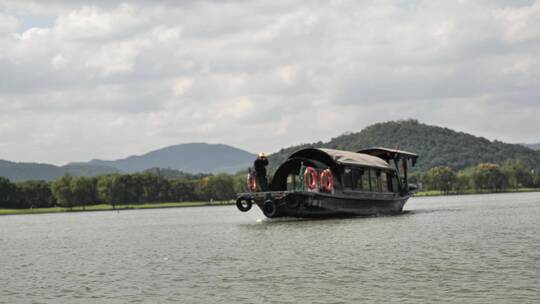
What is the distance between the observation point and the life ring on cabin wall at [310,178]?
56.5 meters

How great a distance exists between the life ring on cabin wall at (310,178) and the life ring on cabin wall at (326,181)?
587 millimetres

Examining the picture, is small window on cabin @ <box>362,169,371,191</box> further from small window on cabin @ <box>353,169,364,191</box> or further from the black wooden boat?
small window on cabin @ <box>353,169,364,191</box>

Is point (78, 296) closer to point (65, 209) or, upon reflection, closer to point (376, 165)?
point (376, 165)

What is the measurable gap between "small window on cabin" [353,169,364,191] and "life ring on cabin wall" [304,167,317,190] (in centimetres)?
623

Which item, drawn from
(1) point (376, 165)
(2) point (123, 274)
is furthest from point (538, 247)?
(1) point (376, 165)

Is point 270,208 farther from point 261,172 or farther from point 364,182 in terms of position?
point 364,182

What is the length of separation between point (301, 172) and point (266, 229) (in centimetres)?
910

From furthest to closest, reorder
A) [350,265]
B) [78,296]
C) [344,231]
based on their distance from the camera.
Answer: [344,231], [350,265], [78,296]

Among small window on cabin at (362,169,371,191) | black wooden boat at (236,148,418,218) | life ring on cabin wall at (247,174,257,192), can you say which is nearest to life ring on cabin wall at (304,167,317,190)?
black wooden boat at (236,148,418,218)

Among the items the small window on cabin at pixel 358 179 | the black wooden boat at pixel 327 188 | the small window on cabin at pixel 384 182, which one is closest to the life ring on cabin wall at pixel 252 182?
the black wooden boat at pixel 327 188

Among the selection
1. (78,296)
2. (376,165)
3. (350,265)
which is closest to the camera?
(78,296)

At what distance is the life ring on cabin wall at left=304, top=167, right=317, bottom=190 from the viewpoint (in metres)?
56.5

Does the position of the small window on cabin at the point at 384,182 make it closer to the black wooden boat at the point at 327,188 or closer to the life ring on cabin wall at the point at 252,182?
the black wooden boat at the point at 327,188

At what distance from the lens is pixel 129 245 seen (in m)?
45.7
